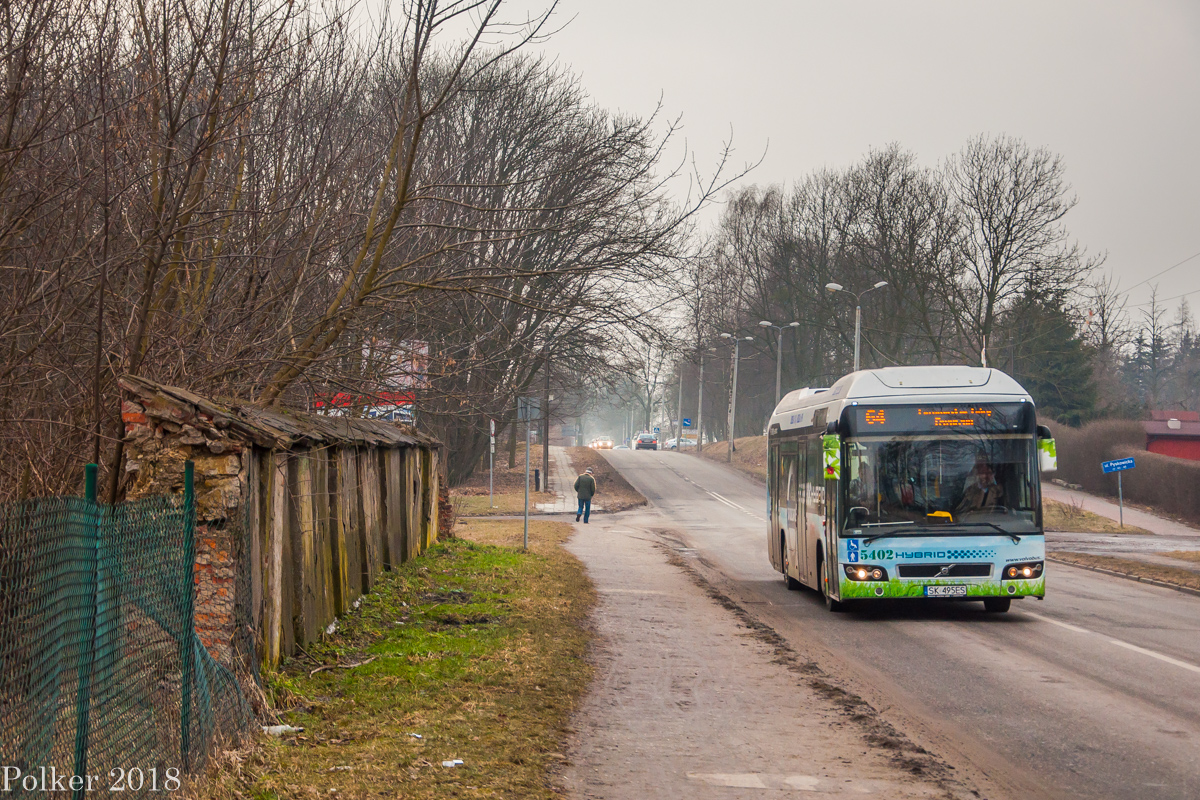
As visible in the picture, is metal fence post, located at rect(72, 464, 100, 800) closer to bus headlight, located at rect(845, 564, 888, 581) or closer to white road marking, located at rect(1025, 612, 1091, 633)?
bus headlight, located at rect(845, 564, 888, 581)

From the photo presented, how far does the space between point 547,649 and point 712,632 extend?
282 cm

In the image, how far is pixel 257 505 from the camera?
25.4ft

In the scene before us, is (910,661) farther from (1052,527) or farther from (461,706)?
(1052,527)

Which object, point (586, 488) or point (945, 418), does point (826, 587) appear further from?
point (586, 488)

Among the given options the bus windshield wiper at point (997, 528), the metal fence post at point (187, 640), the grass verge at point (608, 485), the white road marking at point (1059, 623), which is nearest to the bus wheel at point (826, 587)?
the bus windshield wiper at point (997, 528)

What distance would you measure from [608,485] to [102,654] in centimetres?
4551

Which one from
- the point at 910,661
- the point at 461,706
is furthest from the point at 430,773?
the point at 910,661

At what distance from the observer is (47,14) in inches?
276

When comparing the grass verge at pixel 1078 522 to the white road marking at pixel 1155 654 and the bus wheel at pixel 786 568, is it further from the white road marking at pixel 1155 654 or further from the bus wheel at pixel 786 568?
the white road marking at pixel 1155 654

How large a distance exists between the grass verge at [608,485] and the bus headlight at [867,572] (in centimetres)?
2806

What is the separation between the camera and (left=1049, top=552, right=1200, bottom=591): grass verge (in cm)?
1892

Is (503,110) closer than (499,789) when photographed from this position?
No

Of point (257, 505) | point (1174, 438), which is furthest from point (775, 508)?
point (1174, 438)

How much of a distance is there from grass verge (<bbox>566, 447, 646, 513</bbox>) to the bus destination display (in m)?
28.1
